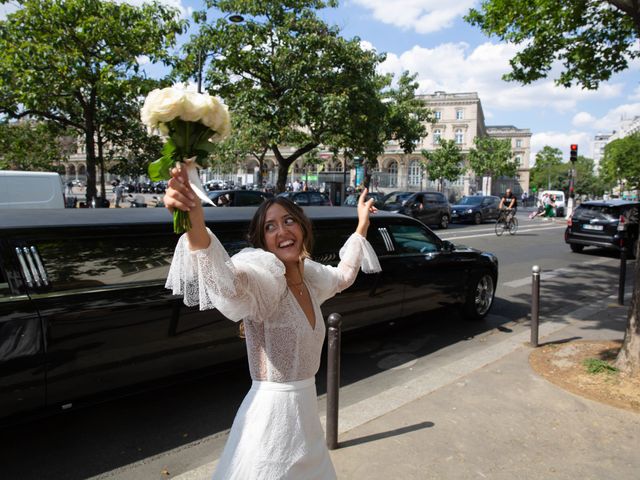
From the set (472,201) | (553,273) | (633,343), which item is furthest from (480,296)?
(472,201)

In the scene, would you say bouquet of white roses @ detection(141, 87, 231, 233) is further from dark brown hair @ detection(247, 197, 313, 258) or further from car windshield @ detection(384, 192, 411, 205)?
car windshield @ detection(384, 192, 411, 205)

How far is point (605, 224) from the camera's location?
14047 millimetres

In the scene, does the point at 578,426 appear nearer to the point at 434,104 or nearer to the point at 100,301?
the point at 100,301

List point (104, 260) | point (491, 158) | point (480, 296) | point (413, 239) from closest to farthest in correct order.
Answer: point (104, 260) < point (413, 239) < point (480, 296) < point (491, 158)

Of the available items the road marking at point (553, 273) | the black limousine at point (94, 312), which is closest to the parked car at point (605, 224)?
the road marking at point (553, 273)

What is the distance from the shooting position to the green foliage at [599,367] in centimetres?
460

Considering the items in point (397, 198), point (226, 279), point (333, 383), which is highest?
point (397, 198)

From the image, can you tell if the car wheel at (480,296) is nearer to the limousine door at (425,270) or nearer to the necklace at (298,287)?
the limousine door at (425,270)

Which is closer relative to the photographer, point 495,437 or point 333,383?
point 333,383

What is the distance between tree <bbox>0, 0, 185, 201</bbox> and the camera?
1286 cm

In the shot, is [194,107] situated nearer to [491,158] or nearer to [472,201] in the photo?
[472,201]

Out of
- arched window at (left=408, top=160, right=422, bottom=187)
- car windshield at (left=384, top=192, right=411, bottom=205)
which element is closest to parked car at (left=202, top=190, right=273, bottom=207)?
car windshield at (left=384, top=192, right=411, bottom=205)

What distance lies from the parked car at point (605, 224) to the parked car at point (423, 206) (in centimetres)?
764

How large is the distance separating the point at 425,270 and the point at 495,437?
257 centimetres
